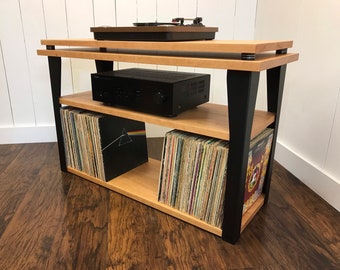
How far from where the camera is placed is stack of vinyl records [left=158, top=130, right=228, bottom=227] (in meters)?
0.89

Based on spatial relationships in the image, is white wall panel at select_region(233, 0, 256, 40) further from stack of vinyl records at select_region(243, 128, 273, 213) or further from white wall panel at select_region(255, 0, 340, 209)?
stack of vinyl records at select_region(243, 128, 273, 213)

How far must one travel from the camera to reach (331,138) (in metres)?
1.14

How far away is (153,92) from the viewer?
100 cm

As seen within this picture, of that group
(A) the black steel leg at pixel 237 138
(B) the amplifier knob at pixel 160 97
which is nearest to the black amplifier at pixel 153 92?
(B) the amplifier knob at pixel 160 97

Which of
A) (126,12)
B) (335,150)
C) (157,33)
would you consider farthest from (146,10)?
(335,150)

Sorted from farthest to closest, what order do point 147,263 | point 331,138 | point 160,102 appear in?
point 331,138, point 160,102, point 147,263

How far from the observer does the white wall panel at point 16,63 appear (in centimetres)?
154

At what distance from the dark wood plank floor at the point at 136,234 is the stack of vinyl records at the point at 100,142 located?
10 cm

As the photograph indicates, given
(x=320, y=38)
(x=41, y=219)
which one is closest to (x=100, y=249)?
(x=41, y=219)

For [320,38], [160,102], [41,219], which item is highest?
[320,38]

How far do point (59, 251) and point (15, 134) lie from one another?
109 centimetres

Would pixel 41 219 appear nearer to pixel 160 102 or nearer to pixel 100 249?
pixel 100 249

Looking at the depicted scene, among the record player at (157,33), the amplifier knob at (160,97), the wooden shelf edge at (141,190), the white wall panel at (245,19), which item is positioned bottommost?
the wooden shelf edge at (141,190)

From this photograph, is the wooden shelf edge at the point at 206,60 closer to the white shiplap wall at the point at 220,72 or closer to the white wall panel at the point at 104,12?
the white shiplap wall at the point at 220,72
